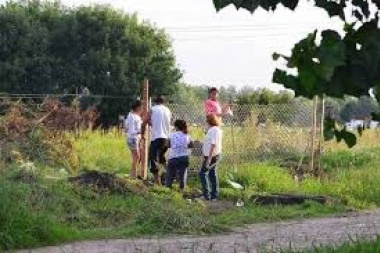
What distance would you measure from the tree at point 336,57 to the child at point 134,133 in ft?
40.1

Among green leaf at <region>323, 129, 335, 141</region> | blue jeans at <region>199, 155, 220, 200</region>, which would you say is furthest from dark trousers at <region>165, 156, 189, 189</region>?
green leaf at <region>323, 129, 335, 141</region>

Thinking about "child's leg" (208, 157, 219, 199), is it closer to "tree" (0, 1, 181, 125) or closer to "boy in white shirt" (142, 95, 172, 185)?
"boy in white shirt" (142, 95, 172, 185)

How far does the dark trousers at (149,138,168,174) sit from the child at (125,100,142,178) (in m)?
0.43

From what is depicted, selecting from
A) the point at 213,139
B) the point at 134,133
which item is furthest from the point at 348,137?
the point at 134,133

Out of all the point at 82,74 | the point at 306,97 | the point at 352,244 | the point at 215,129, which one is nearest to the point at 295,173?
the point at 215,129

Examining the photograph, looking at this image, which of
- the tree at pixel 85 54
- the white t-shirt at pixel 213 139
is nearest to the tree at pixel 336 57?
the white t-shirt at pixel 213 139

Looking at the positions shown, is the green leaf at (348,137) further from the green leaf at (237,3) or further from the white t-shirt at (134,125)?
the white t-shirt at (134,125)

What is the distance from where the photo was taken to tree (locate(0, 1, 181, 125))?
41.9 meters

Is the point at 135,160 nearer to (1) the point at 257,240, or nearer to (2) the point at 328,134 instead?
(1) the point at 257,240

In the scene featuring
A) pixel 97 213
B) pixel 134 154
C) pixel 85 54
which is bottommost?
pixel 97 213

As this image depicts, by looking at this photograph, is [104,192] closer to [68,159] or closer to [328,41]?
[68,159]

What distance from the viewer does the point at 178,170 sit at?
1428 centimetres

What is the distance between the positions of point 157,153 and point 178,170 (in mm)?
1060

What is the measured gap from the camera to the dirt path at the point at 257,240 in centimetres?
880
